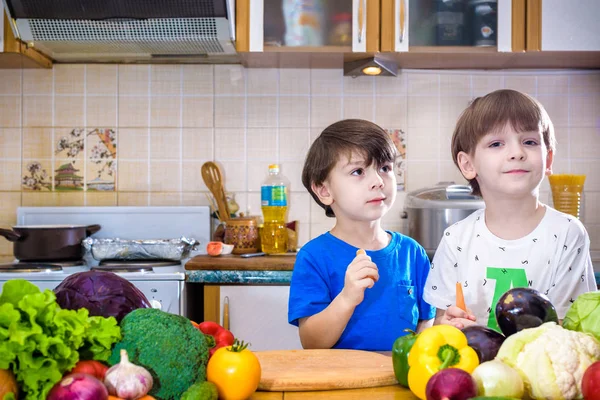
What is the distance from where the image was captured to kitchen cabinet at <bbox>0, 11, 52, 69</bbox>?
7.97 feet

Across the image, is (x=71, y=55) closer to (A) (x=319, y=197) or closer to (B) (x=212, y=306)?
(B) (x=212, y=306)

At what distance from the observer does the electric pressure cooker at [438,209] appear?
7.77ft

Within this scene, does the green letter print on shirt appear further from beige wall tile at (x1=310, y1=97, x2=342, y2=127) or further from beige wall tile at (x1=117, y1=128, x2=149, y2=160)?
beige wall tile at (x1=117, y1=128, x2=149, y2=160)

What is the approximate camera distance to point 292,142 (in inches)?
108

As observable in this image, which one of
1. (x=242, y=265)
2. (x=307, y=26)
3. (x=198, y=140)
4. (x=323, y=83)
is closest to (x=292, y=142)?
(x=323, y=83)

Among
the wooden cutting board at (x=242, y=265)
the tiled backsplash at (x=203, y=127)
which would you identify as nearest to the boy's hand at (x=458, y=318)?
the wooden cutting board at (x=242, y=265)

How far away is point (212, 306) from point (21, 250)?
767 mm

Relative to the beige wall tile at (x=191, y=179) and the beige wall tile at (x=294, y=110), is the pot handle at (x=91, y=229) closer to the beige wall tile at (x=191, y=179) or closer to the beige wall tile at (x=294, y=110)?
the beige wall tile at (x=191, y=179)

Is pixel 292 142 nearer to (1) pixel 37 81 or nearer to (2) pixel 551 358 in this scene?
(1) pixel 37 81

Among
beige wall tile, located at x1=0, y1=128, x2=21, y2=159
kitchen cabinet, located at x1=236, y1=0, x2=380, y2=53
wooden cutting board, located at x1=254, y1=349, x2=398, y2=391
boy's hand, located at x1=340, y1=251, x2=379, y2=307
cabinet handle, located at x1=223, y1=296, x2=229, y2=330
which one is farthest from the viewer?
beige wall tile, located at x1=0, y1=128, x2=21, y2=159

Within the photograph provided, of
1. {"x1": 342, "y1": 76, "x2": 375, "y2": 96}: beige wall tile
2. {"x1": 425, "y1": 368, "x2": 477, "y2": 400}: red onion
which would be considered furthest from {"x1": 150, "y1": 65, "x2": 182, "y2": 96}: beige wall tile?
{"x1": 425, "y1": 368, "x2": 477, "y2": 400}: red onion

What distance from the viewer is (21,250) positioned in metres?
2.40

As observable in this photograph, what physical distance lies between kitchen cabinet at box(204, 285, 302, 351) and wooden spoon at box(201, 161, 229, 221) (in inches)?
18.0

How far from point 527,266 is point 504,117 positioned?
0.28 meters
